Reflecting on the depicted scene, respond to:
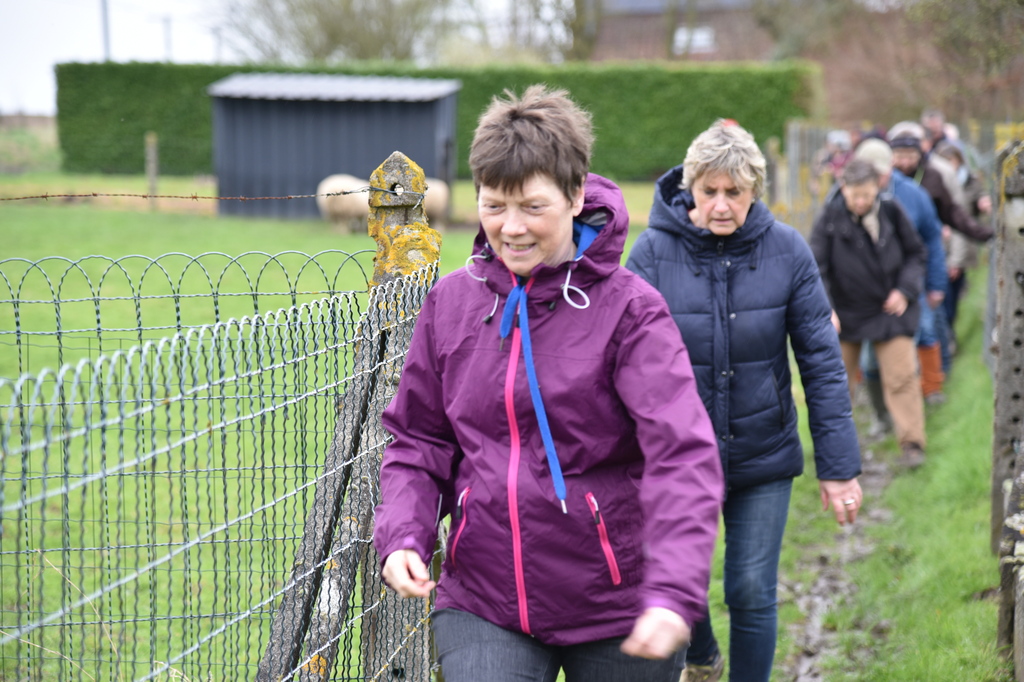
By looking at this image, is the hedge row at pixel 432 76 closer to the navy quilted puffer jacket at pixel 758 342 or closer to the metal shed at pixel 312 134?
the metal shed at pixel 312 134

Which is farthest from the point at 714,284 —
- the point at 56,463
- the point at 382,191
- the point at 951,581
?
the point at 56,463

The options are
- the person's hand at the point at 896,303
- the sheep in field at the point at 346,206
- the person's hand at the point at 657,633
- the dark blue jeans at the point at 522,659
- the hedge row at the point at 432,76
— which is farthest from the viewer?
the hedge row at the point at 432,76

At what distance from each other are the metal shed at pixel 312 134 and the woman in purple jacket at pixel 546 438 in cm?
1889

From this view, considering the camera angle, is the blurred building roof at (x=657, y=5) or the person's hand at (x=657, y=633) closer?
the person's hand at (x=657, y=633)

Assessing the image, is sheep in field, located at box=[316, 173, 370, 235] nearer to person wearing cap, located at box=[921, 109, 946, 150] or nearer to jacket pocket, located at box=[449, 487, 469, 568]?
person wearing cap, located at box=[921, 109, 946, 150]

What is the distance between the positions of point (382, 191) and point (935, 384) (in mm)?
6360

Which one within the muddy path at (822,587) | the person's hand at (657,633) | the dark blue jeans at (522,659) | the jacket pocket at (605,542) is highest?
the jacket pocket at (605,542)

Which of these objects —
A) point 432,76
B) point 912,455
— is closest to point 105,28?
point 432,76

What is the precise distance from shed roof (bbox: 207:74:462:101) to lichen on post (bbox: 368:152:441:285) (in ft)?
58.4

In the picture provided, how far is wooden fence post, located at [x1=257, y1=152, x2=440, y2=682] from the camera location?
2.68m

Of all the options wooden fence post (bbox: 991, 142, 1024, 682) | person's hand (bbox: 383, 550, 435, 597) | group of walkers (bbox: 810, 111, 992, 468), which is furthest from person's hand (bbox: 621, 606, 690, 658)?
group of walkers (bbox: 810, 111, 992, 468)

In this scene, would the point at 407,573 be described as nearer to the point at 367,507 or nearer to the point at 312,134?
the point at 367,507

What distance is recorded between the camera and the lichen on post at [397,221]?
10.0 feet

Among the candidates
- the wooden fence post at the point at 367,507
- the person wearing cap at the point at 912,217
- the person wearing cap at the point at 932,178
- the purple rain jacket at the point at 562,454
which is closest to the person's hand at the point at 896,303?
the person wearing cap at the point at 912,217
